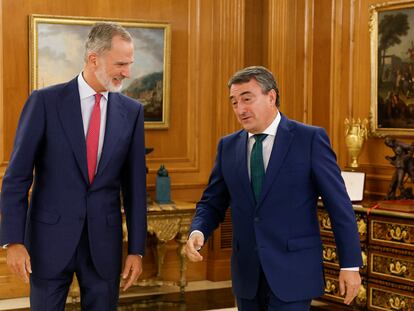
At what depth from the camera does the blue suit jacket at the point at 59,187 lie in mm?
3258

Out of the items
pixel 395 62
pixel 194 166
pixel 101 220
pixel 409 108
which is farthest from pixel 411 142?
pixel 101 220

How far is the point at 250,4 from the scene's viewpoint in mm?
7488

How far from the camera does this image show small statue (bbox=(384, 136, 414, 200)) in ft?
19.3

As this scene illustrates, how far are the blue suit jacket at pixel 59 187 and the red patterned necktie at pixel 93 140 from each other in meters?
0.03

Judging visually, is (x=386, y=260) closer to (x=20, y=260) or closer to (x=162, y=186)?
(x=162, y=186)

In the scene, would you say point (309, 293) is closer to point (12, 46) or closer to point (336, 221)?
point (336, 221)

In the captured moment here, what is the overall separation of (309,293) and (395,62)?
11.6 feet

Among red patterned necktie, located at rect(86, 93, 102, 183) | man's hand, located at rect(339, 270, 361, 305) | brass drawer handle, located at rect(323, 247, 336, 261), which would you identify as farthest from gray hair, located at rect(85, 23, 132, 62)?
brass drawer handle, located at rect(323, 247, 336, 261)

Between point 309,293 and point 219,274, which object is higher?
point 309,293

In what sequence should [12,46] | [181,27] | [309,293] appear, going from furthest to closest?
[181,27], [12,46], [309,293]

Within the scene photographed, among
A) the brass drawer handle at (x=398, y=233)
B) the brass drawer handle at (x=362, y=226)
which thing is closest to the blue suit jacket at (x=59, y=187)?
the brass drawer handle at (x=398, y=233)

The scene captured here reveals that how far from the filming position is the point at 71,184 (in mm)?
3275

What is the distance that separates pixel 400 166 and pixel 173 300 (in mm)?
2271

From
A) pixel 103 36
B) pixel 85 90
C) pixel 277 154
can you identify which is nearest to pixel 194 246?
pixel 277 154
